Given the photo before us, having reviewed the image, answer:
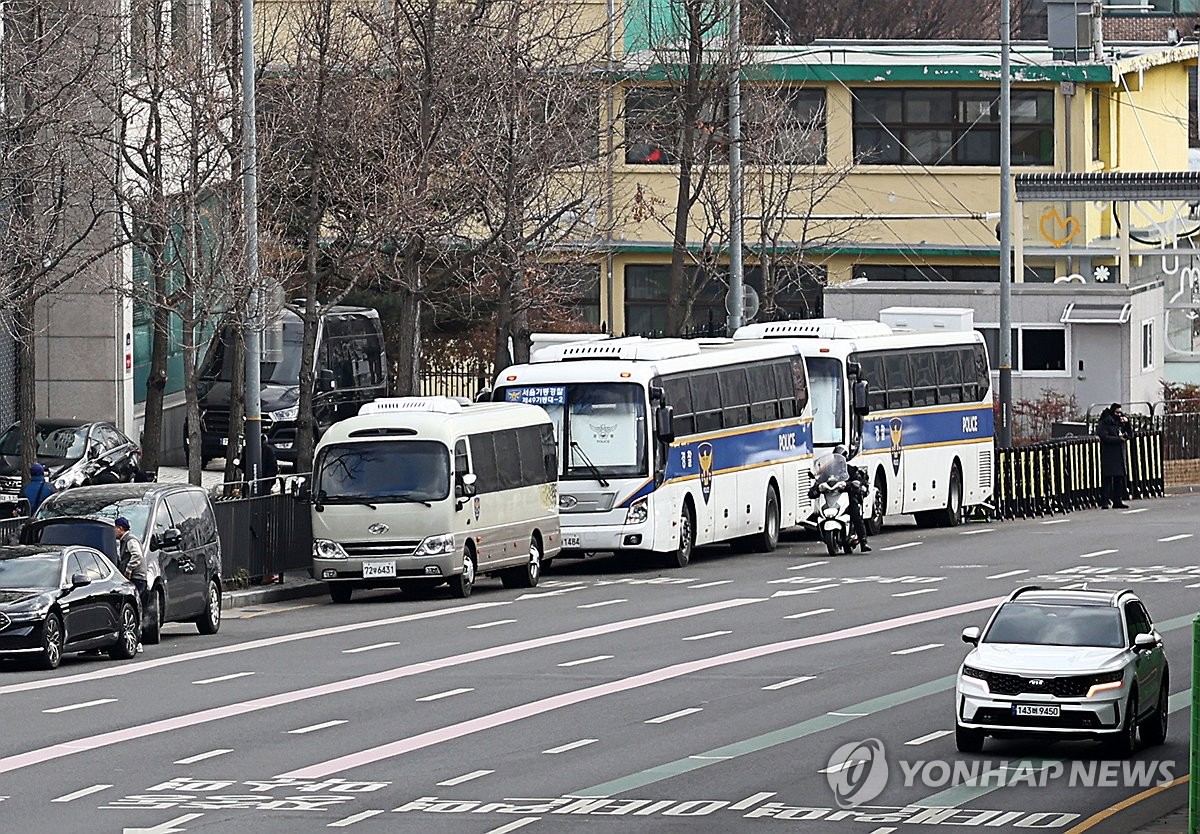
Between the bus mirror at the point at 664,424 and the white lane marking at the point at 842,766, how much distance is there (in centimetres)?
1756

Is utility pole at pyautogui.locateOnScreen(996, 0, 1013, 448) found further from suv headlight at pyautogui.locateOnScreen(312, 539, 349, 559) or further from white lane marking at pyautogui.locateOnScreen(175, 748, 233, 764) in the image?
white lane marking at pyautogui.locateOnScreen(175, 748, 233, 764)

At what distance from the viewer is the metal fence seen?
33.0m

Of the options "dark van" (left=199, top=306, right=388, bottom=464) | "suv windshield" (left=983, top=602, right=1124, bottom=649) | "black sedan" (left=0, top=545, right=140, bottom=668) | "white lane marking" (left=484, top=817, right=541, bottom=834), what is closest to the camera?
"white lane marking" (left=484, top=817, right=541, bottom=834)

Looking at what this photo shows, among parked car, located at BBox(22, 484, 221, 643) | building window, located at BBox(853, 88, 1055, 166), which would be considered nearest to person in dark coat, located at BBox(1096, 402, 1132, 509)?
building window, located at BBox(853, 88, 1055, 166)

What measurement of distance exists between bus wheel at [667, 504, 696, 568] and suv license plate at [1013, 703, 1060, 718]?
60.8ft

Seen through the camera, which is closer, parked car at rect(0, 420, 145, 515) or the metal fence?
the metal fence

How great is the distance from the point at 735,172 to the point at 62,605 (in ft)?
78.9

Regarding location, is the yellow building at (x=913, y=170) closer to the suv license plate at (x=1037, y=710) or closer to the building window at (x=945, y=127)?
the building window at (x=945, y=127)

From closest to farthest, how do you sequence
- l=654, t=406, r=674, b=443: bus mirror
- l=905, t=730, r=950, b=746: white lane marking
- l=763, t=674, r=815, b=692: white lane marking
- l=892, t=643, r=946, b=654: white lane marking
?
l=905, t=730, r=950, b=746: white lane marking → l=763, t=674, r=815, b=692: white lane marking → l=892, t=643, r=946, b=654: white lane marking → l=654, t=406, r=674, b=443: bus mirror

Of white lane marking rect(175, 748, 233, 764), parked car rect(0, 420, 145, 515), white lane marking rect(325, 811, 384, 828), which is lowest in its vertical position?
white lane marking rect(325, 811, 384, 828)

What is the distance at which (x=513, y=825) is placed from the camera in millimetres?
15625

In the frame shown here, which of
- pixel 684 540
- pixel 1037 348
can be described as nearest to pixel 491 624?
pixel 684 540

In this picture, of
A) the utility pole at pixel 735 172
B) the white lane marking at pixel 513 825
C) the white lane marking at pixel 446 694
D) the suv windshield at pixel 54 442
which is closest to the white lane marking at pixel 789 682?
the white lane marking at pixel 446 694

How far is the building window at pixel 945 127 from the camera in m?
68.6
